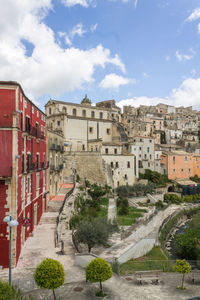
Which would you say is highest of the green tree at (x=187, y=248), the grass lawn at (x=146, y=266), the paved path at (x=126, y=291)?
the paved path at (x=126, y=291)

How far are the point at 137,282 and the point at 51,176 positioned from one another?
1814cm

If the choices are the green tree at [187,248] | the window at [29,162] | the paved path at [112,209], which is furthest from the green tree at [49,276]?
the paved path at [112,209]

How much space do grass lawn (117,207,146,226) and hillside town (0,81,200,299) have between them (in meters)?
0.37

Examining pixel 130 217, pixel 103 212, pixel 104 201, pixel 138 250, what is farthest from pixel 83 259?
pixel 104 201

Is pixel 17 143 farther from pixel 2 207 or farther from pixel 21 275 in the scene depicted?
pixel 21 275

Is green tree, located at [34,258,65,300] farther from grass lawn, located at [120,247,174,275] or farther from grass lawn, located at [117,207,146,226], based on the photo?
grass lawn, located at [117,207,146,226]

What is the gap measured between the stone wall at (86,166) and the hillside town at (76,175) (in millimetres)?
165

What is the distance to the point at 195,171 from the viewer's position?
59250 mm

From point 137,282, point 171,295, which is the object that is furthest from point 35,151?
point 171,295

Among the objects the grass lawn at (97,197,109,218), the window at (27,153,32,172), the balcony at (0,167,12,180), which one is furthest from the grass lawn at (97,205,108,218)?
the balcony at (0,167,12,180)

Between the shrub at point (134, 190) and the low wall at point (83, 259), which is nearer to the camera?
the low wall at point (83, 259)

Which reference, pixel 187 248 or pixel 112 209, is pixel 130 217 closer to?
pixel 112 209

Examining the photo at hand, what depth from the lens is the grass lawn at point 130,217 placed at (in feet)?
87.2

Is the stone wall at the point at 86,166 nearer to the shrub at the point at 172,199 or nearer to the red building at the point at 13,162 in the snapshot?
the shrub at the point at 172,199
